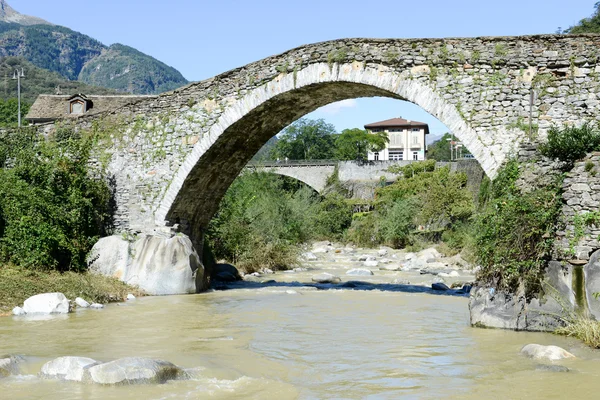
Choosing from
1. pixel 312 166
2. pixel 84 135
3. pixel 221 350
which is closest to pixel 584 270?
pixel 221 350

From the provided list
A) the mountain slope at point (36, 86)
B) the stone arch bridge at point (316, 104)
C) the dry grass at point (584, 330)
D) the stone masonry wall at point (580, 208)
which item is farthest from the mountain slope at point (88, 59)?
the dry grass at point (584, 330)

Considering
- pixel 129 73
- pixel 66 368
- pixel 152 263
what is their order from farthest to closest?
pixel 129 73 → pixel 152 263 → pixel 66 368

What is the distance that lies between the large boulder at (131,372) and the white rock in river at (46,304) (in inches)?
171

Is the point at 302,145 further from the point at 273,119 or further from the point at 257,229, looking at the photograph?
the point at 273,119

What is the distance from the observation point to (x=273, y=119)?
1345 cm

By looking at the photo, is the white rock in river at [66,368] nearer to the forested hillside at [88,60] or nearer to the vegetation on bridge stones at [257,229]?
the vegetation on bridge stones at [257,229]

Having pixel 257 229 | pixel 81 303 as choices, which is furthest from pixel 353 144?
pixel 81 303

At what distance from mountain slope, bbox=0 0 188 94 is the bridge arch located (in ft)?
441

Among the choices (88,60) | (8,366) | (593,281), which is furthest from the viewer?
(88,60)

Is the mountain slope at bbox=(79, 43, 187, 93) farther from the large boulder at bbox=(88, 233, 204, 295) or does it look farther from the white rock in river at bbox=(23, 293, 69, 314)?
the white rock in river at bbox=(23, 293, 69, 314)

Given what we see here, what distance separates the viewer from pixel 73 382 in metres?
6.11

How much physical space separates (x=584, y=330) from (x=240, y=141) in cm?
791

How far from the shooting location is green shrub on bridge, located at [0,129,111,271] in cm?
1263

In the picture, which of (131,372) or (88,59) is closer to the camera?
(131,372)
